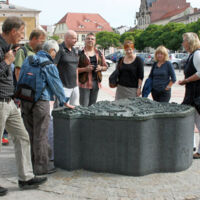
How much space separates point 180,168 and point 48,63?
2.30 meters

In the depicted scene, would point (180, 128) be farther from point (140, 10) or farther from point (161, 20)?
point (140, 10)

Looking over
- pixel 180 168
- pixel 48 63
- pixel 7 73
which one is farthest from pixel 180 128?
pixel 7 73

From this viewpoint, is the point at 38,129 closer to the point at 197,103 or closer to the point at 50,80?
the point at 50,80

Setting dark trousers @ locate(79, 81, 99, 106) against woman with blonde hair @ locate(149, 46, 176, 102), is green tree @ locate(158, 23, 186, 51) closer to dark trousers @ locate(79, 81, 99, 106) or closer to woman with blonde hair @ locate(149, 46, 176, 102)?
woman with blonde hair @ locate(149, 46, 176, 102)

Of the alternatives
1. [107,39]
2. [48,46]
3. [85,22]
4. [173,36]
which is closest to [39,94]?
[48,46]

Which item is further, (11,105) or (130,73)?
(130,73)

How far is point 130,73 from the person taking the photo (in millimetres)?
6734

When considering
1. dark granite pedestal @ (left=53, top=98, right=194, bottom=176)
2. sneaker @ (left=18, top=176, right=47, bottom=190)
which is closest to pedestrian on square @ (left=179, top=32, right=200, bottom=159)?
dark granite pedestal @ (left=53, top=98, right=194, bottom=176)

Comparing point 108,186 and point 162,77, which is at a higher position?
point 162,77

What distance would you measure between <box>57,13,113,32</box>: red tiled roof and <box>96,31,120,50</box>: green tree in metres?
18.6

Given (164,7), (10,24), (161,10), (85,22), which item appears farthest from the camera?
(161,10)

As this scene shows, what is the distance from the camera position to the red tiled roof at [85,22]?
12269 centimetres

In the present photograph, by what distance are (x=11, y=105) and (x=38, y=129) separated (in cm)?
71

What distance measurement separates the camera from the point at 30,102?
15.5 feet
